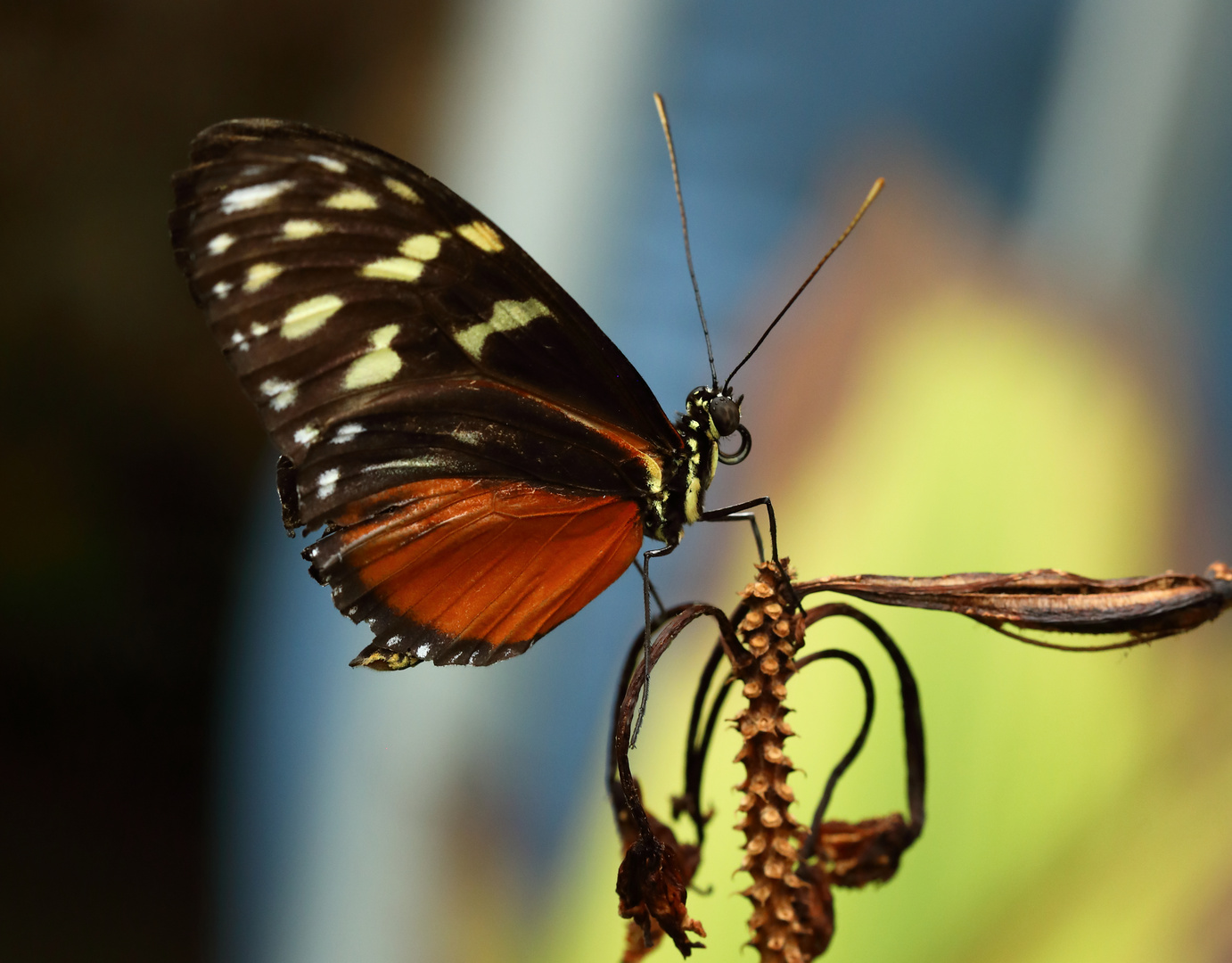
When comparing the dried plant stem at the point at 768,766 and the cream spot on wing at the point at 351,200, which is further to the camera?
the cream spot on wing at the point at 351,200

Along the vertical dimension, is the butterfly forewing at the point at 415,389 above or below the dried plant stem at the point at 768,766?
above

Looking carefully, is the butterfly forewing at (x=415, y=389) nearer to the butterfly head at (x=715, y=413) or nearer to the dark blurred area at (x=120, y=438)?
the butterfly head at (x=715, y=413)

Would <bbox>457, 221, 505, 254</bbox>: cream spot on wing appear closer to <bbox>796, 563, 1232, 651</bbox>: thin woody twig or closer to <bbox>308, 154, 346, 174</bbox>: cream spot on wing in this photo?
<bbox>308, 154, 346, 174</bbox>: cream spot on wing

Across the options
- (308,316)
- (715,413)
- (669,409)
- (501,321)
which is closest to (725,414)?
(715,413)

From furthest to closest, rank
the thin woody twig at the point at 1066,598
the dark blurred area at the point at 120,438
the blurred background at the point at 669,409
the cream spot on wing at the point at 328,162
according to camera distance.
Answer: the dark blurred area at the point at 120,438 → the blurred background at the point at 669,409 → the cream spot on wing at the point at 328,162 → the thin woody twig at the point at 1066,598

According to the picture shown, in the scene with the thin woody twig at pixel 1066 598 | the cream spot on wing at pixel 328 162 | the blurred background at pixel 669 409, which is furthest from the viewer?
the blurred background at pixel 669 409

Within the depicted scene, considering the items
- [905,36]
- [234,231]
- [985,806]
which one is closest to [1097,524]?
[985,806]

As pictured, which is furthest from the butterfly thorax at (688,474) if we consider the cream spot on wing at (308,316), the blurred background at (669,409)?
the blurred background at (669,409)
